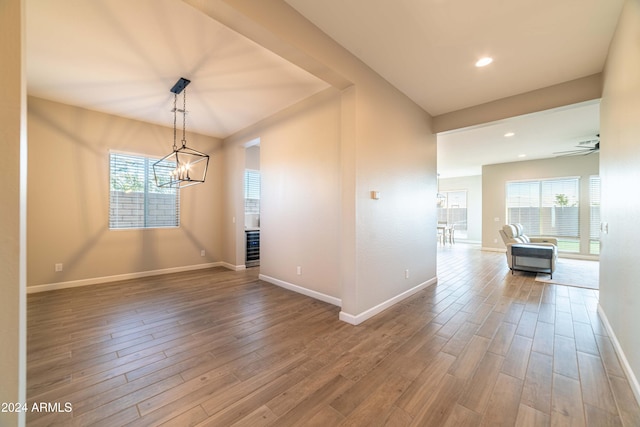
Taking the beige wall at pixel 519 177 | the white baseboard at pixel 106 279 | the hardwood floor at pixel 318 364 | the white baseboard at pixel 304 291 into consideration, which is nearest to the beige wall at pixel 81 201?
the white baseboard at pixel 106 279

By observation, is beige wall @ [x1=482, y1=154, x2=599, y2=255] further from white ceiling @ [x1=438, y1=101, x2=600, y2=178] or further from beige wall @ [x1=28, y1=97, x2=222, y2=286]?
beige wall @ [x1=28, y1=97, x2=222, y2=286]

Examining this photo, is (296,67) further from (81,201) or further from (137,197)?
(81,201)

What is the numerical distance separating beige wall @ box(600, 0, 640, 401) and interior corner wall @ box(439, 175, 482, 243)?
869 centimetres

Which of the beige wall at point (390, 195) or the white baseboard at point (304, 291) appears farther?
the white baseboard at point (304, 291)

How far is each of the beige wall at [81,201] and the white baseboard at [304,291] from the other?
231 cm

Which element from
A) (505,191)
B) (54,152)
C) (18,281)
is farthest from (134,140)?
(505,191)

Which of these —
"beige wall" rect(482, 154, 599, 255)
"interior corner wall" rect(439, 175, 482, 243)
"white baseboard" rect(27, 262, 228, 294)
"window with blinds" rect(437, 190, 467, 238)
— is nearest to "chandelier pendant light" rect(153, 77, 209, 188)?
"white baseboard" rect(27, 262, 228, 294)

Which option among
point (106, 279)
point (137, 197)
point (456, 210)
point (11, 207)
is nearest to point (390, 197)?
point (11, 207)

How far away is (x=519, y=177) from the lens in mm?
8102

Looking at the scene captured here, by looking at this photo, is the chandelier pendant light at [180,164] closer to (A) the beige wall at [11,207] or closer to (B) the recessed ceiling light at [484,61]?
(A) the beige wall at [11,207]

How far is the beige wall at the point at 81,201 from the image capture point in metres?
3.96

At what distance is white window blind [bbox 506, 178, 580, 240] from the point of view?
7.27 metres

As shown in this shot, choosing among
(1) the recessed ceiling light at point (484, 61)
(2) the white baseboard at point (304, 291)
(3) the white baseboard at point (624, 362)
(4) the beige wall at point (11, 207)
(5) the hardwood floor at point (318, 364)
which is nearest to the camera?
(4) the beige wall at point (11, 207)

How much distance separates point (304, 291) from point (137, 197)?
389 cm
